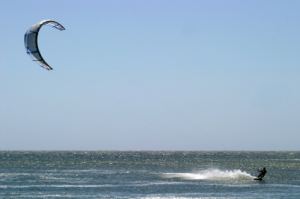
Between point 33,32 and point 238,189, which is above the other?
point 33,32

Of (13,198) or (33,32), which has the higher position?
(33,32)

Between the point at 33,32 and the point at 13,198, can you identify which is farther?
the point at 13,198

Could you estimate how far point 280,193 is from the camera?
48781 mm

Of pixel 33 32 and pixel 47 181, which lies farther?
pixel 47 181

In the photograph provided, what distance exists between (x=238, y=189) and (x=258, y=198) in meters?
7.02

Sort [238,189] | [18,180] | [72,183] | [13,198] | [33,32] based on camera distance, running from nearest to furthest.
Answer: [33,32] < [13,198] < [238,189] < [72,183] < [18,180]

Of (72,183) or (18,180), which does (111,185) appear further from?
(18,180)

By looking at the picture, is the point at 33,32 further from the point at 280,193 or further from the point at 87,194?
the point at 280,193

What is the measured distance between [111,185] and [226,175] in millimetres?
18212

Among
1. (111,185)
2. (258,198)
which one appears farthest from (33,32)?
(111,185)

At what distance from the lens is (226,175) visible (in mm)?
68438

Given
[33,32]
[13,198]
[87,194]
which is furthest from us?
[87,194]

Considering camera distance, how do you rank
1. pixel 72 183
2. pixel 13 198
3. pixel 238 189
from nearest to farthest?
pixel 13 198
pixel 238 189
pixel 72 183

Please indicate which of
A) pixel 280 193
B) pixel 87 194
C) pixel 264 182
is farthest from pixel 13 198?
pixel 264 182
